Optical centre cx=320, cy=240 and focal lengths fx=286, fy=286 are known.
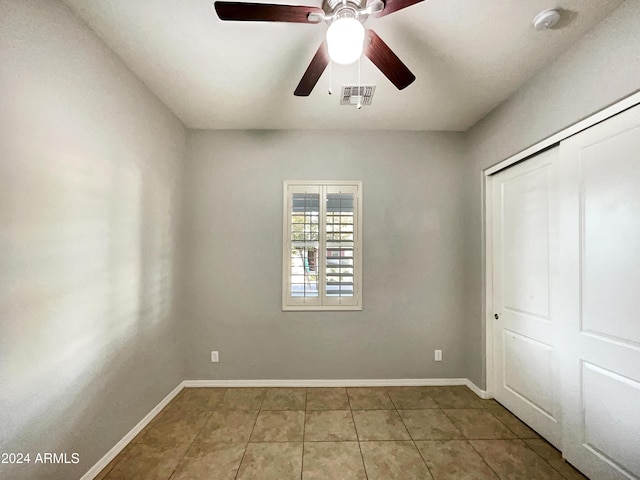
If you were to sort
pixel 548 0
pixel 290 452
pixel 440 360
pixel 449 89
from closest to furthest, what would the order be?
1. pixel 548 0
2. pixel 290 452
3. pixel 449 89
4. pixel 440 360

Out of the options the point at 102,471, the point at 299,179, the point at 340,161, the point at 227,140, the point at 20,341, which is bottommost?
the point at 102,471

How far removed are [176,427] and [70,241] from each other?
1.69 metres

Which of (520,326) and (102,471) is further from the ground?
(520,326)

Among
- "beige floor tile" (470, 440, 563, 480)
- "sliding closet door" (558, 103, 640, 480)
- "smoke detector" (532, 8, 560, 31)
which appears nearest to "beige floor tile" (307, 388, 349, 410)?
"beige floor tile" (470, 440, 563, 480)

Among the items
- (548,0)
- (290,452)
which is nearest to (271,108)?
(548,0)

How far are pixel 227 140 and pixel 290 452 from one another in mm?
2954

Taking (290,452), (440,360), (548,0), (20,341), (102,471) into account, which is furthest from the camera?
(440,360)

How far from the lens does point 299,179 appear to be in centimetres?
315

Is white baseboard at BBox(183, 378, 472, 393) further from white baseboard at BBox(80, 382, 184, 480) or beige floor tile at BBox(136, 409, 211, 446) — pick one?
beige floor tile at BBox(136, 409, 211, 446)

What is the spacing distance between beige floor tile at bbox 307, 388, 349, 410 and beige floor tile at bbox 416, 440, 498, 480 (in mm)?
777

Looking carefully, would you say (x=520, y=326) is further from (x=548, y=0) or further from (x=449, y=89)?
(x=548, y=0)

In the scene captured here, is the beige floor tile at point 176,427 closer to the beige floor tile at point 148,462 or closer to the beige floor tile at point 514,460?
the beige floor tile at point 148,462

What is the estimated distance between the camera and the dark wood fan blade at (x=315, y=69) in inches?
59.4

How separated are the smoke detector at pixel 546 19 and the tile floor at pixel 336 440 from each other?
2.74 m
